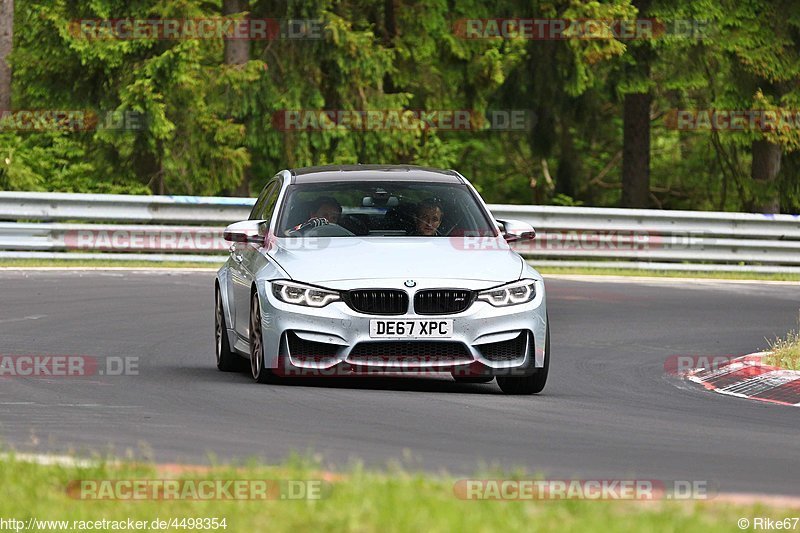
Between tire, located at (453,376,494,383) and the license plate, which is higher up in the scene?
Result: the license plate

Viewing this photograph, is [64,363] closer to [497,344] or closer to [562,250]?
[497,344]

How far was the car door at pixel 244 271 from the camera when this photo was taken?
1227cm

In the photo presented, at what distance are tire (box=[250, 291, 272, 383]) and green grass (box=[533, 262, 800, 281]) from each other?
1327 cm

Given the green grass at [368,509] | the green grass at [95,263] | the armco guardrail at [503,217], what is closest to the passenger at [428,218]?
the green grass at [368,509]

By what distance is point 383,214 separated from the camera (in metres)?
12.6

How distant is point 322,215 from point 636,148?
24247 millimetres

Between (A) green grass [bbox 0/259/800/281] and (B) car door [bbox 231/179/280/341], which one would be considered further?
(A) green grass [bbox 0/259/800/281]

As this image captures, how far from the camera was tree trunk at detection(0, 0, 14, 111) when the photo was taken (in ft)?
101

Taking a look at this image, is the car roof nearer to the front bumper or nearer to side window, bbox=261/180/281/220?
side window, bbox=261/180/281/220

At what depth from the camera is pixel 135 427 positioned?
30.4ft

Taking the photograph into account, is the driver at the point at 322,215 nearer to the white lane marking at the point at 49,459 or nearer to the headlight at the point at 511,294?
the headlight at the point at 511,294

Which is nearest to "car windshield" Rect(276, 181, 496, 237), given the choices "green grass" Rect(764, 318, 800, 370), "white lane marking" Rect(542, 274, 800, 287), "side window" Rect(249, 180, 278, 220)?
"side window" Rect(249, 180, 278, 220)

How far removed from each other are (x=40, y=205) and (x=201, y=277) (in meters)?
3.42

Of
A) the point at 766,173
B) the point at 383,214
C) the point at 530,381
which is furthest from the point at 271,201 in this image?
the point at 766,173
